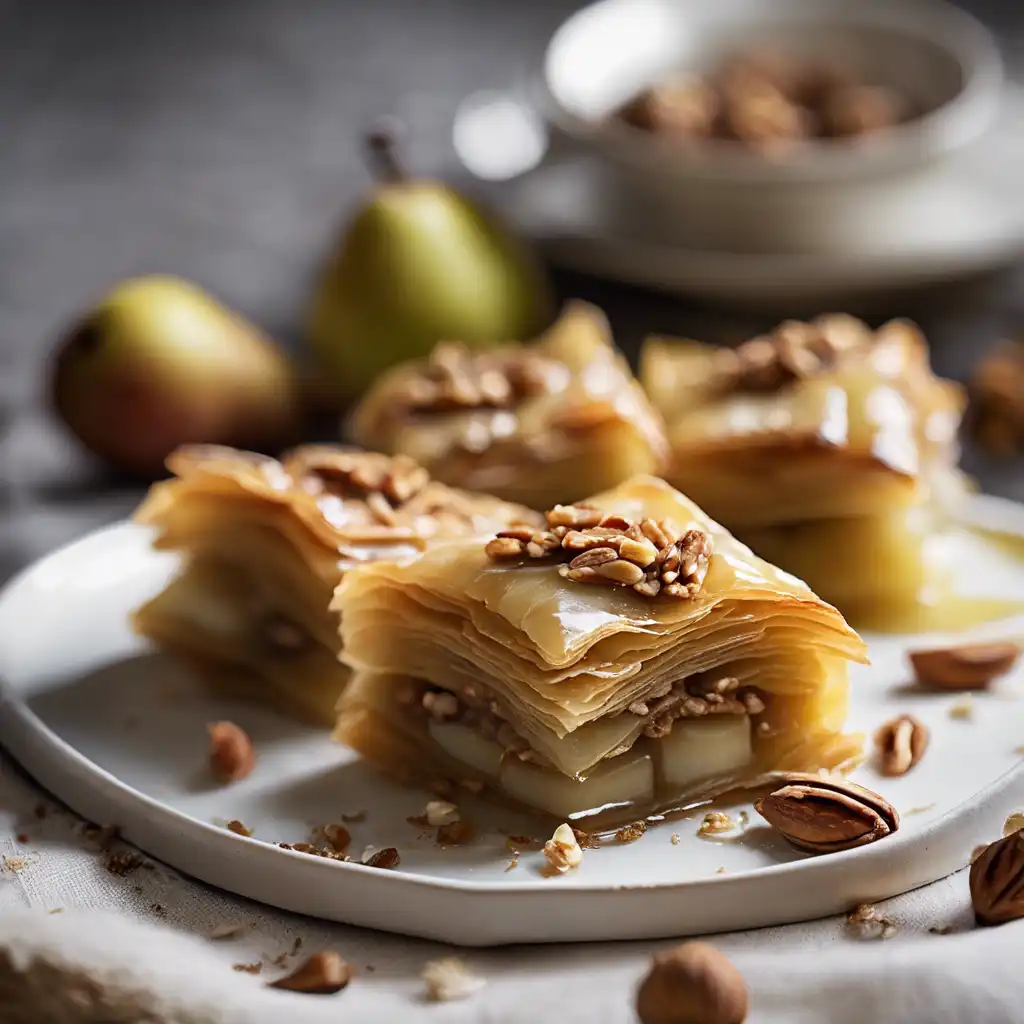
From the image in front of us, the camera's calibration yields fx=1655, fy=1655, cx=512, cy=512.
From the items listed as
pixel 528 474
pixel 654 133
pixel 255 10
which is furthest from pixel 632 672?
pixel 255 10

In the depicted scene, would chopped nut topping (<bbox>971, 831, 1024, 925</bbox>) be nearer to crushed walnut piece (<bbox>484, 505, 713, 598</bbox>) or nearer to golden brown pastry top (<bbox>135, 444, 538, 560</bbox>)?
crushed walnut piece (<bbox>484, 505, 713, 598</bbox>)

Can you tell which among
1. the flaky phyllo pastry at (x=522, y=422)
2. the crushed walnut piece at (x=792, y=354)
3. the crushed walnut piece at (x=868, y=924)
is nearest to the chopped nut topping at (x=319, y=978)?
the crushed walnut piece at (x=868, y=924)

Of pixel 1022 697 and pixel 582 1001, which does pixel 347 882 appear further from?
pixel 1022 697

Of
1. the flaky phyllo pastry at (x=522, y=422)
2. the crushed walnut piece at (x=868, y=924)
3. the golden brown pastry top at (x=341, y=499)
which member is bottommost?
the crushed walnut piece at (x=868, y=924)

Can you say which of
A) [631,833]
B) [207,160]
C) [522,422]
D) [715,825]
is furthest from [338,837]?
[207,160]

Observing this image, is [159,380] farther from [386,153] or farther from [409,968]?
[409,968]

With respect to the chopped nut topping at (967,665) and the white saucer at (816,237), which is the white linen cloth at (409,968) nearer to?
the chopped nut topping at (967,665)
